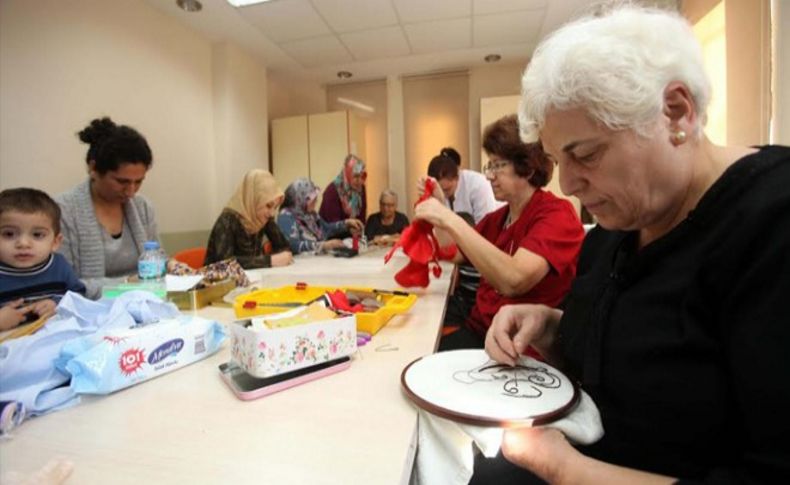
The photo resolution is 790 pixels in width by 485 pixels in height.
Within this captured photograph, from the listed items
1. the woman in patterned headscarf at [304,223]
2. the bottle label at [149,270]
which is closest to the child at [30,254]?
the bottle label at [149,270]

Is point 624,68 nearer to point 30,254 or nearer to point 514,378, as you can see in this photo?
point 514,378

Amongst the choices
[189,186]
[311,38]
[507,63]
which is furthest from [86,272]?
[507,63]

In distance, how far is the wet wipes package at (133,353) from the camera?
622mm

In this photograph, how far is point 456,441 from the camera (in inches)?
21.2

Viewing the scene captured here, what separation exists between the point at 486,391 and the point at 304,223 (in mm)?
2622

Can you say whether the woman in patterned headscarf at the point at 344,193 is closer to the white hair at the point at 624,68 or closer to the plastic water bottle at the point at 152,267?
the plastic water bottle at the point at 152,267

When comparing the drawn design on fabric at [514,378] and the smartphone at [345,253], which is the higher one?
the smartphone at [345,253]

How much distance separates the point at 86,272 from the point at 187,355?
Answer: 4.04 ft

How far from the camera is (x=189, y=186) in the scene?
3369 mm

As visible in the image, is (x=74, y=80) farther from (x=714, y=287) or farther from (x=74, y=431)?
(x=714, y=287)

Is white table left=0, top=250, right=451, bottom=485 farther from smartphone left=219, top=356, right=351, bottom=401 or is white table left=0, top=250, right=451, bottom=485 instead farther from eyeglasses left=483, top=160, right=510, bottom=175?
eyeglasses left=483, top=160, right=510, bottom=175

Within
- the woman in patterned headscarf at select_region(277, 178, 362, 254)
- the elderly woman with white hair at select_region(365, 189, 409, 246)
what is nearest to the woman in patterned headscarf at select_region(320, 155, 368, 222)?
the elderly woman with white hair at select_region(365, 189, 409, 246)

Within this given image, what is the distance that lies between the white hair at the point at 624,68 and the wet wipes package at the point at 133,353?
79 centimetres

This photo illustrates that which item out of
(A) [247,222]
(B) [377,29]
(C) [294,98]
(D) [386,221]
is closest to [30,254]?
(A) [247,222]
